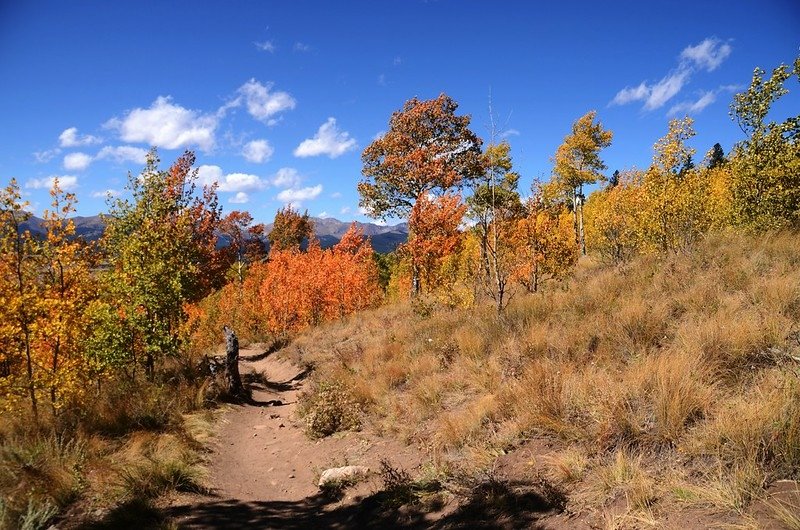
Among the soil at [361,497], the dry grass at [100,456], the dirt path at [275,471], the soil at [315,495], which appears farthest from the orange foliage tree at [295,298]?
the soil at [361,497]

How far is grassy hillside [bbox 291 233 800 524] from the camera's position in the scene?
12.7 feet

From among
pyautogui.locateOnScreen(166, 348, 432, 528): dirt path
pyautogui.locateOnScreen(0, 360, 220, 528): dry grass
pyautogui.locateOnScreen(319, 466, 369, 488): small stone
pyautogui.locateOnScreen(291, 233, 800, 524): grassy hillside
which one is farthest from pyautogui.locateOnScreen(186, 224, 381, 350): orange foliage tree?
pyautogui.locateOnScreen(319, 466, 369, 488): small stone

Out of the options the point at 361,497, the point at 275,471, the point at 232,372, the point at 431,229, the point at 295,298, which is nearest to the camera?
the point at 361,497

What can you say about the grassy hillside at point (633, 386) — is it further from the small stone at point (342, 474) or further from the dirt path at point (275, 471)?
the small stone at point (342, 474)

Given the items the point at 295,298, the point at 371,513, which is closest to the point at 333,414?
the point at 371,513

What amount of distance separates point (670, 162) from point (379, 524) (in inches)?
559

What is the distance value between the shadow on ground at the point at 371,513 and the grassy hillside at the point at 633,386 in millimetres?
515

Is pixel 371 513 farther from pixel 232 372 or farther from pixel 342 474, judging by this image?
pixel 232 372

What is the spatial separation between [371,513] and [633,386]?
12.3 ft

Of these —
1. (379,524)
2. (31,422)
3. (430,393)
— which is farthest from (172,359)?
(379,524)

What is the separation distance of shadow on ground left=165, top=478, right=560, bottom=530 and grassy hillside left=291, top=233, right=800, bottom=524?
1.69 ft

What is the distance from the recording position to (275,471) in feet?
26.0

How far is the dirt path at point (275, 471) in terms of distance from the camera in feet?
18.7

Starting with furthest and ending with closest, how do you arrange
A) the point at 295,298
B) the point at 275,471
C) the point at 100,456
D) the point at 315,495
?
the point at 295,298, the point at 275,471, the point at 100,456, the point at 315,495
